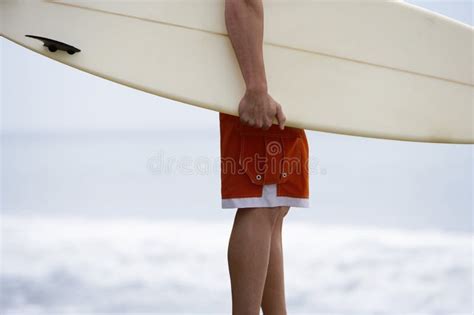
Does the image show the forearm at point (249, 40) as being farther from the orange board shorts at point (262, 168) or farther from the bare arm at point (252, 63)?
the orange board shorts at point (262, 168)

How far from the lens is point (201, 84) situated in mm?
1893

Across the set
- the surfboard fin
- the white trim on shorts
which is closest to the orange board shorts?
the white trim on shorts

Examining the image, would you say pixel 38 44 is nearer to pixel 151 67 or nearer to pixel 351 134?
pixel 151 67

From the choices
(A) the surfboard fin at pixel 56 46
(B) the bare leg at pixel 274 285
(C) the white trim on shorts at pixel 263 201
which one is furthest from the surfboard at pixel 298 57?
(B) the bare leg at pixel 274 285

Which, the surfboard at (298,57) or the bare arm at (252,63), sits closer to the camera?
the bare arm at (252,63)

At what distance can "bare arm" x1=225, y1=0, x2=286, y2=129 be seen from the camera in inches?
70.3

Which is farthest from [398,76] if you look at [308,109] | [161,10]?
[161,10]

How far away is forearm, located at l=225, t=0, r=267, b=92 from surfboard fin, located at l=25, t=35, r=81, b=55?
431mm

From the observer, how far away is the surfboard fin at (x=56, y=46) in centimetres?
187

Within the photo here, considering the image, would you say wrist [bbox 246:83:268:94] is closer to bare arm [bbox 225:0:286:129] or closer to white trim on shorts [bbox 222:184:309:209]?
bare arm [bbox 225:0:286:129]

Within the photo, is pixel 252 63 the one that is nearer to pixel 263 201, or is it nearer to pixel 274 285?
pixel 263 201

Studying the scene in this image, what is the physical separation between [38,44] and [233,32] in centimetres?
53

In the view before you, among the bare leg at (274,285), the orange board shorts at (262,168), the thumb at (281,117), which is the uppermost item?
the thumb at (281,117)

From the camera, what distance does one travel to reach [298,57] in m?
1.96
